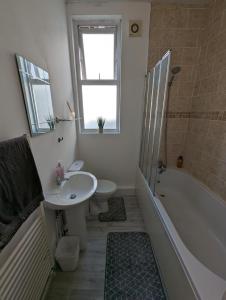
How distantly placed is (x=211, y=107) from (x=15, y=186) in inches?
81.7

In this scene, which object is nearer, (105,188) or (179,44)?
(179,44)

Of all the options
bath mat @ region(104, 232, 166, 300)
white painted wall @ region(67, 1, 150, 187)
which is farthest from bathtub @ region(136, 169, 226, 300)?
white painted wall @ region(67, 1, 150, 187)

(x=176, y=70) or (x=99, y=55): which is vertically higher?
(x=99, y=55)

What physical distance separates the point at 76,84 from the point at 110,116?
0.68 metres

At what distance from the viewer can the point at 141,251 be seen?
5.32 ft

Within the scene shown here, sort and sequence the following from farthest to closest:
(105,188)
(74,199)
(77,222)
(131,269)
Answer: (105,188)
(77,222)
(131,269)
(74,199)

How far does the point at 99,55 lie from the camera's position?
7.17 ft

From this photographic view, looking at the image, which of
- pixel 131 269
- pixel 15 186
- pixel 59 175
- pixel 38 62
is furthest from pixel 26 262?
pixel 38 62

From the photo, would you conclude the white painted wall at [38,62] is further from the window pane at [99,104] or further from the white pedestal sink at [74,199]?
the window pane at [99,104]

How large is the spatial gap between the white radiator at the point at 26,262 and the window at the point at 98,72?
5.36 ft

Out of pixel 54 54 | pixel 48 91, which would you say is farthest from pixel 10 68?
pixel 54 54

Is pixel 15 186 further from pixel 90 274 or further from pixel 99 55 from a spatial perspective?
pixel 99 55

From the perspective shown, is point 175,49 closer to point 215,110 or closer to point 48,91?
point 215,110

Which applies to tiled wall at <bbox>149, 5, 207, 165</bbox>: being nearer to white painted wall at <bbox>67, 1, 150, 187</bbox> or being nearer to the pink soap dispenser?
white painted wall at <bbox>67, 1, 150, 187</bbox>
